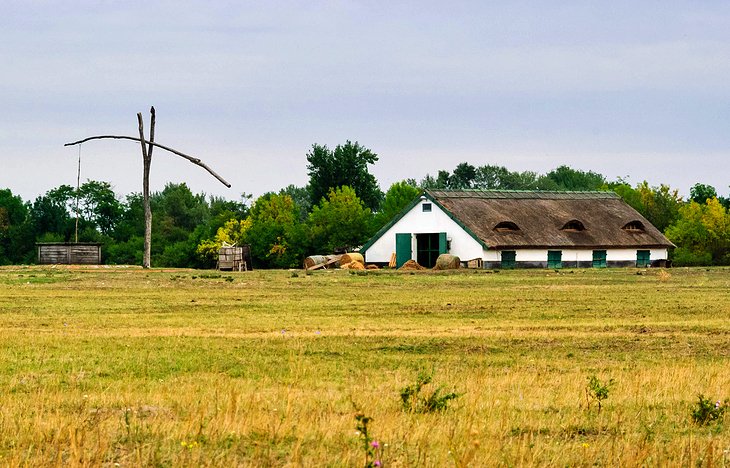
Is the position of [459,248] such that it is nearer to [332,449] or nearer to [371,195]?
[371,195]

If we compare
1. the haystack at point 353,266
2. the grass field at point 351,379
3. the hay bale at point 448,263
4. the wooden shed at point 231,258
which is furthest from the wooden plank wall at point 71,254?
the grass field at point 351,379

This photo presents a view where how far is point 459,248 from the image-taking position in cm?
7919

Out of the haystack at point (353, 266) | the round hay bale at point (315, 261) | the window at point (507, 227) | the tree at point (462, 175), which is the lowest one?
the haystack at point (353, 266)

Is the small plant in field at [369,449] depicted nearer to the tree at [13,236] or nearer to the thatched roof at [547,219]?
the thatched roof at [547,219]

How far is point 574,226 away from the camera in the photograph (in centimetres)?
8406

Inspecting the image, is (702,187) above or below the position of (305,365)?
above

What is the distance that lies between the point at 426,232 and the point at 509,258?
629 centimetres

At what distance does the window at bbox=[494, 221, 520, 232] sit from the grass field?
42986 mm

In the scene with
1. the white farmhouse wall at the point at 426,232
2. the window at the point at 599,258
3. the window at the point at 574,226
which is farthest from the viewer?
the window at the point at 574,226

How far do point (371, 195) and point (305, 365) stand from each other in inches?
3666

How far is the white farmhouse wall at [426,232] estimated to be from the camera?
78500 millimetres

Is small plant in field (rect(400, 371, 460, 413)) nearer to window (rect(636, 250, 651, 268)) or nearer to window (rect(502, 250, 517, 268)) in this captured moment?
window (rect(502, 250, 517, 268))

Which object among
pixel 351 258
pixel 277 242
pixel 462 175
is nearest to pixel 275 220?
pixel 277 242

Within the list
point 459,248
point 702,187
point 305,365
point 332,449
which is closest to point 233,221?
point 459,248
